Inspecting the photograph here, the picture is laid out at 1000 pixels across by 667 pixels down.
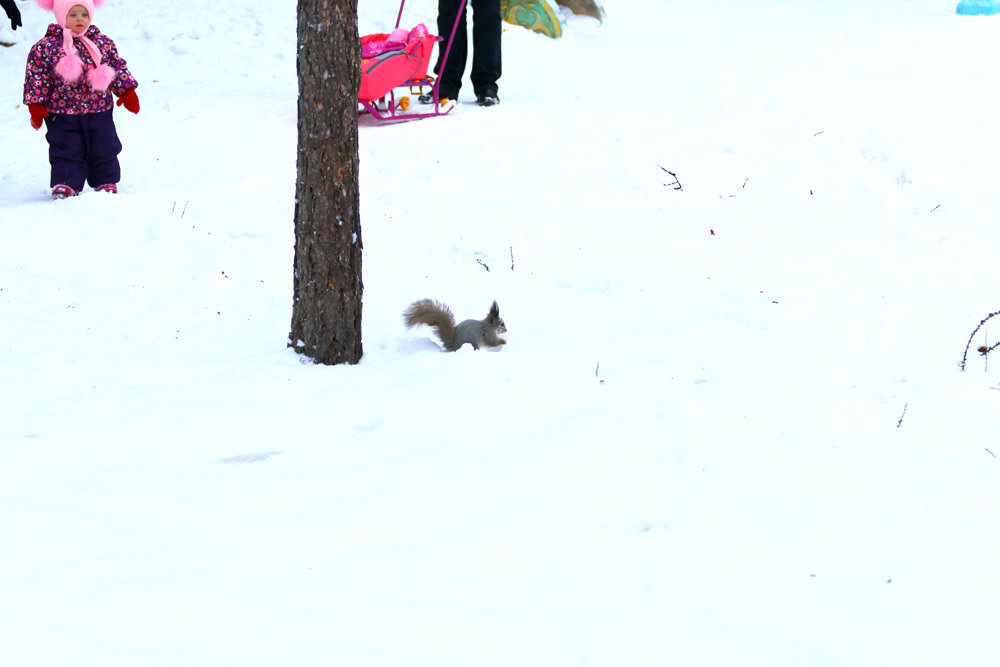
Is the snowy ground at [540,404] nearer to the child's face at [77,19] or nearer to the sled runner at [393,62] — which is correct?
the sled runner at [393,62]

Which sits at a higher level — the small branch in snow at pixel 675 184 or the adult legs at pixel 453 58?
the adult legs at pixel 453 58

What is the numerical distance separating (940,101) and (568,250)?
3.57 metres

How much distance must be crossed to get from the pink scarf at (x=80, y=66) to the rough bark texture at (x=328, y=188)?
2906 mm

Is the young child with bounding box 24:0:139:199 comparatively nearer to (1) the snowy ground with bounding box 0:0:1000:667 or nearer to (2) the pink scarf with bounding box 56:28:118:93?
(2) the pink scarf with bounding box 56:28:118:93

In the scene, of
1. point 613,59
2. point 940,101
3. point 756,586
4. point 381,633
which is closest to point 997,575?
point 756,586

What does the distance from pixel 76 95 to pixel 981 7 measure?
937cm

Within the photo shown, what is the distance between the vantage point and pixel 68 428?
138 inches

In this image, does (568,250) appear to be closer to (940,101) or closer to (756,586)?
(756,586)

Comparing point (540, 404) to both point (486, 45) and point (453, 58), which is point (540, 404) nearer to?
point (486, 45)

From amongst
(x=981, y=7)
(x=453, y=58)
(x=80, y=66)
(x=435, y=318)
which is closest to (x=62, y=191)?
(x=80, y=66)

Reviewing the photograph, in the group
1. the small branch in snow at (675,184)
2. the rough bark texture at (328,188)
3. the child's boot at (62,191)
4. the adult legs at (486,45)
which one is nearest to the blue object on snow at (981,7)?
the adult legs at (486,45)

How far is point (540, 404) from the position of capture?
3678 mm

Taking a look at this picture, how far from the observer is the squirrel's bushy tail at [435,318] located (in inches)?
165

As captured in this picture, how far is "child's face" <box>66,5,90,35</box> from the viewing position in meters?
6.11
